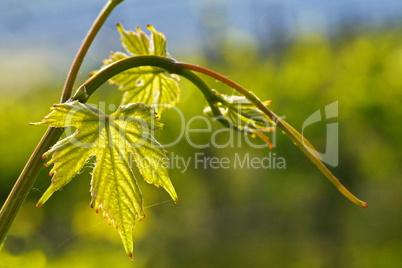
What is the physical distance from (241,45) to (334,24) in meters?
1.60

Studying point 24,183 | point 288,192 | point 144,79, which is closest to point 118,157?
point 24,183

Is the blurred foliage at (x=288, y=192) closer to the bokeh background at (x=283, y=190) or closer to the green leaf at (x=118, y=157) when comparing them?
the bokeh background at (x=283, y=190)

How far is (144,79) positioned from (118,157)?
0.84ft

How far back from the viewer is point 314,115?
381 cm

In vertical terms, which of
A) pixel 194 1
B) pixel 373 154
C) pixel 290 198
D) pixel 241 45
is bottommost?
pixel 290 198

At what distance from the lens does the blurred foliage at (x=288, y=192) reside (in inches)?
133

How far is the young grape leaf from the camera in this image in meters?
0.75

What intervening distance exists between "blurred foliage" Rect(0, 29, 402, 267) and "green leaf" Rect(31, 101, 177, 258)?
2.47 metres

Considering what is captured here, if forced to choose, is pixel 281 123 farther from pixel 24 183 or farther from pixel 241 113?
pixel 24 183

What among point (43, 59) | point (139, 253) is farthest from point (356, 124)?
point (43, 59)

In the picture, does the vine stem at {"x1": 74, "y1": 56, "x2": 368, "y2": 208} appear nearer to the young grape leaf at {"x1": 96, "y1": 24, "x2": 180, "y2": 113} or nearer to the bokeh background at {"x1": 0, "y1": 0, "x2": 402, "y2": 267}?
the young grape leaf at {"x1": 96, "y1": 24, "x2": 180, "y2": 113}

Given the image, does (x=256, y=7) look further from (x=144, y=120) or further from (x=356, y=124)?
(x=144, y=120)

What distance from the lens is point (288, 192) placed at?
360cm

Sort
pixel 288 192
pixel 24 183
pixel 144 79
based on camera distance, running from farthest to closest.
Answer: pixel 288 192 < pixel 144 79 < pixel 24 183
